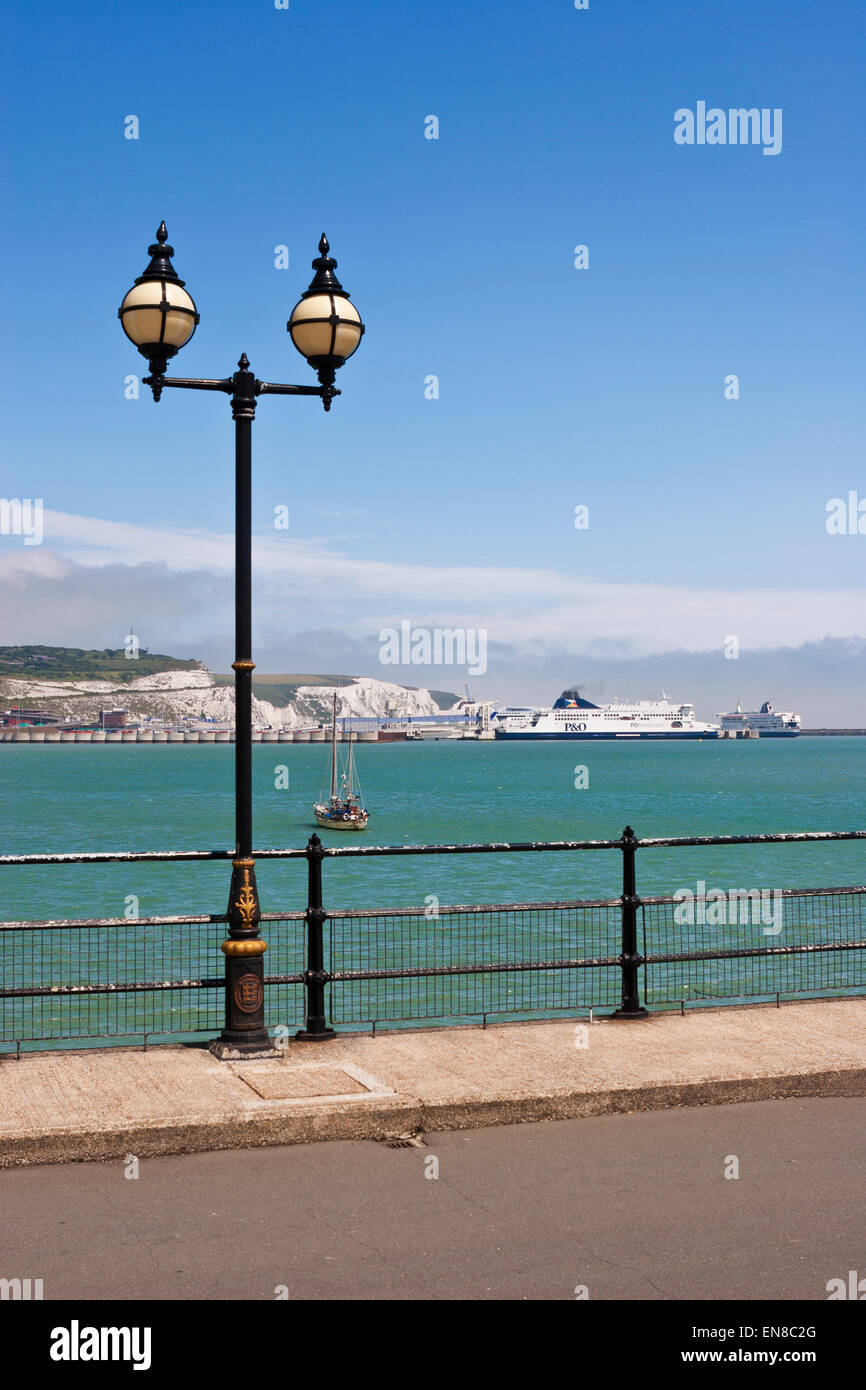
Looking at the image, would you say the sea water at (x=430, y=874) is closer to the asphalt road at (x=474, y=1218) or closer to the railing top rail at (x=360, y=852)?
the railing top rail at (x=360, y=852)

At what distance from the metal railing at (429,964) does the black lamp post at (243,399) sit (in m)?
0.38

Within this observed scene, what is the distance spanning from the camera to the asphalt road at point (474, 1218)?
4.80m

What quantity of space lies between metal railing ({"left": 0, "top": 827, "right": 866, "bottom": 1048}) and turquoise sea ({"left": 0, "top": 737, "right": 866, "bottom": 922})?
758 centimetres

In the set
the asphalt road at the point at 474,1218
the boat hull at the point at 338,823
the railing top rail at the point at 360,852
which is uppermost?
the railing top rail at the point at 360,852

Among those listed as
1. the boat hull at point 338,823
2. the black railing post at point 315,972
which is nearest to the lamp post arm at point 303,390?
the black railing post at point 315,972

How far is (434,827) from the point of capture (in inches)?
2985

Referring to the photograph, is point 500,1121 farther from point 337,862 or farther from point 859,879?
point 337,862

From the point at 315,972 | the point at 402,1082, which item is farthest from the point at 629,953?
the point at 402,1082

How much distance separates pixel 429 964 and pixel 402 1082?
14.4m

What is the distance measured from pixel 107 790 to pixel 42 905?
82475 mm

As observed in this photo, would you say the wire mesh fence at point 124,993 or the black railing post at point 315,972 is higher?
the black railing post at point 315,972

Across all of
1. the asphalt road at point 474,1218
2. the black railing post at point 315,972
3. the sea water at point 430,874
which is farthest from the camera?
the sea water at point 430,874

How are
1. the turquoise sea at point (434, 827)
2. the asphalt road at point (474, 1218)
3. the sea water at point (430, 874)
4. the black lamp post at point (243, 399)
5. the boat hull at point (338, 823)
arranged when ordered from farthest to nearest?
the boat hull at point (338, 823), the turquoise sea at point (434, 827), the sea water at point (430, 874), the black lamp post at point (243, 399), the asphalt road at point (474, 1218)

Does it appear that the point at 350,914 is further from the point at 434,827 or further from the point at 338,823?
the point at 338,823
